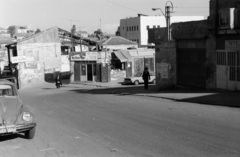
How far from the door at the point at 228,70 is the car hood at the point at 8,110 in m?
13.3

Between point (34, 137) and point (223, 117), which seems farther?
point (223, 117)

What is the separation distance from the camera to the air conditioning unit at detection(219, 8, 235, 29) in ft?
61.6

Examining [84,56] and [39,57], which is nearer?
[84,56]

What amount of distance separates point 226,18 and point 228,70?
3014mm

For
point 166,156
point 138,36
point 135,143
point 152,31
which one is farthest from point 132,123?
point 138,36

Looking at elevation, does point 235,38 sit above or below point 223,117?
above

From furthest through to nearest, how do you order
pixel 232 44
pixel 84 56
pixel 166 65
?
pixel 84 56
pixel 166 65
pixel 232 44

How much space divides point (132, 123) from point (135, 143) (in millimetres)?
2879

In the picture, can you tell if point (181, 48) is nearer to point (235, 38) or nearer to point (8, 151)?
point (235, 38)

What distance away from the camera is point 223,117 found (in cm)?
1237

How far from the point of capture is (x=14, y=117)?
31.3 ft

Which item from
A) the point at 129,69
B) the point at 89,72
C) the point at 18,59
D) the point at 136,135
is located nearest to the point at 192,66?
the point at 136,135

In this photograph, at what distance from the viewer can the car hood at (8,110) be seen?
937cm

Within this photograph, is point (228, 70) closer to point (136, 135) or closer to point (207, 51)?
point (207, 51)
